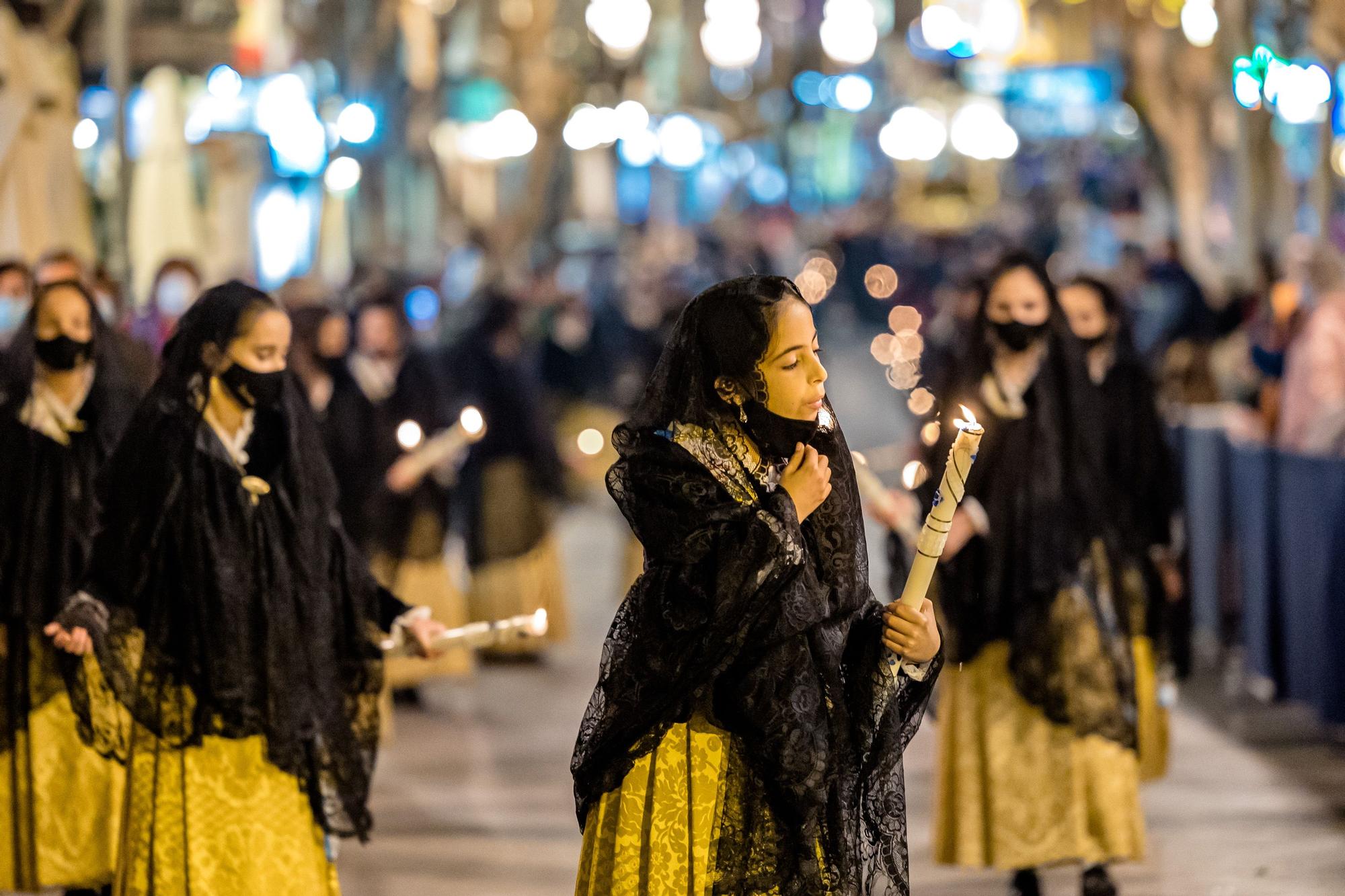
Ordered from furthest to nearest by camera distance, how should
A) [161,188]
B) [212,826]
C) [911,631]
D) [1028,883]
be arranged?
[161,188] < [1028,883] < [212,826] < [911,631]

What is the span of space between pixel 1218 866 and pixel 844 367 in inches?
977

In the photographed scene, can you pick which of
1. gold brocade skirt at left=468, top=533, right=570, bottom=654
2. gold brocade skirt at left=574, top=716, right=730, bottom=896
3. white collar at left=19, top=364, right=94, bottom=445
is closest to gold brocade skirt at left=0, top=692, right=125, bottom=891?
white collar at left=19, top=364, right=94, bottom=445

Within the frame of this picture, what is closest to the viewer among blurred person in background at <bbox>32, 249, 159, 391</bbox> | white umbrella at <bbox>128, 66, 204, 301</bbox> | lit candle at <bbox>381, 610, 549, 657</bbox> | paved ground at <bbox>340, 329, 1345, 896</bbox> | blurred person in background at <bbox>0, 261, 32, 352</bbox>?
lit candle at <bbox>381, 610, 549, 657</bbox>

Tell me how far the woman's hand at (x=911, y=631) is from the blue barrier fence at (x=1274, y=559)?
479 cm

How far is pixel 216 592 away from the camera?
4516 mm

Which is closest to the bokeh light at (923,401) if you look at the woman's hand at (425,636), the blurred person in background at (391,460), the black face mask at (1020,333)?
the black face mask at (1020,333)

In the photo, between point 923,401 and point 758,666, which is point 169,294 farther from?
point 758,666

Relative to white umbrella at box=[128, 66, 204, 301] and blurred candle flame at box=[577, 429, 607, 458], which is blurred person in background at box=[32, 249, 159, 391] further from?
white umbrella at box=[128, 66, 204, 301]

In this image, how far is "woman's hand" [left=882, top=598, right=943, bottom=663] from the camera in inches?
140

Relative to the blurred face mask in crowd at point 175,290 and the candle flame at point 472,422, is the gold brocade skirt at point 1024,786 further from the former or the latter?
the blurred face mask in crowd at point 175,290

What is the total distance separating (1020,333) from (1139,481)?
1248 mm

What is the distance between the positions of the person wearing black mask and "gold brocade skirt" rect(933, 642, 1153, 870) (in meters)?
2.52

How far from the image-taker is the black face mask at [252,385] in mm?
4648

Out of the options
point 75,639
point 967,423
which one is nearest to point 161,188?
point 75,639
